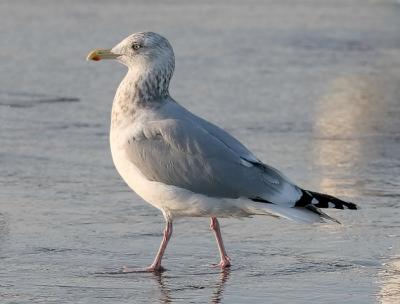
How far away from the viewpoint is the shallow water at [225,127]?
6.25 metres

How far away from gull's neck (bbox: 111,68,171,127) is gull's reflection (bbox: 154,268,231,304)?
2.99 feet

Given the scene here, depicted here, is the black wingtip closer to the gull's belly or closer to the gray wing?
the gray wing

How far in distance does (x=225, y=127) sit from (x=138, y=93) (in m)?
4.10

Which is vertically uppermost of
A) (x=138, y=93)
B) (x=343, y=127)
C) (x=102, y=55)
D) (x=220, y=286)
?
(x=102, y=55)

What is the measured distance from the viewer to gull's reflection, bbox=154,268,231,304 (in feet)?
19.2

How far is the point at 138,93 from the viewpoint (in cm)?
689

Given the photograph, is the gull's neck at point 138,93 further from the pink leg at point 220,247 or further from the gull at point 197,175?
the pink leg at point 220,247

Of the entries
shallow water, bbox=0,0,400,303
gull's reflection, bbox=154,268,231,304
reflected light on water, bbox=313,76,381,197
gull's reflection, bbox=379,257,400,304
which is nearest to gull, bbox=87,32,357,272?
gull's reflection, bbox=154,268,231,304

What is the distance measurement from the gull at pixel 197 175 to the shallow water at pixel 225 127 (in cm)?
29

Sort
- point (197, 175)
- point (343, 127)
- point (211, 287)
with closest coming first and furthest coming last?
point (211, 287) → point (197, 175) → point (343, 127)

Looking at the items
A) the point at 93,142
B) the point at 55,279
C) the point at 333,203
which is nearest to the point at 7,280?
the point at 55,279

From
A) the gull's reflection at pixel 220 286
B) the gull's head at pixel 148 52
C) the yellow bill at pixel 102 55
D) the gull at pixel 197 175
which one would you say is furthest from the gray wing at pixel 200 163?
the yellow bill at pixel 102 55

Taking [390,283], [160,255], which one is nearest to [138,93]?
[160,255]

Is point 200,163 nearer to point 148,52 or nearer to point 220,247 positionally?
point 220,247
